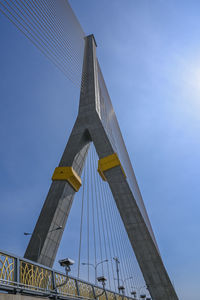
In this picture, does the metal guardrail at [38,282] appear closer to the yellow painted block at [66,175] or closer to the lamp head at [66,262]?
the lamp head at [66,262]

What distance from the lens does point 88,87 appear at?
22.9 meters

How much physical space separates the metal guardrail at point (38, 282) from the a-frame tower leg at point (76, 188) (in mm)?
4107

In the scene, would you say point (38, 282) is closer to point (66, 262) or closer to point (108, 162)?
point (66, 262)

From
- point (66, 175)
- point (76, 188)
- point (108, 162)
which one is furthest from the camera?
point (76, 188)

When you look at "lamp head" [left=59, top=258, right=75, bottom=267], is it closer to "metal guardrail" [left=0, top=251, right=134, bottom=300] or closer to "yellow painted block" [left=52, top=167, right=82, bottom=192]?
"metal guardrail" [left=0, top=251, right=134, bottom=300]

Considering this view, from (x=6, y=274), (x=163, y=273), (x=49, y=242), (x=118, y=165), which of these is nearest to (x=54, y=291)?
(x=6, y=274)

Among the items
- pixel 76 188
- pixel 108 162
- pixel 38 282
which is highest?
pixel 108 162

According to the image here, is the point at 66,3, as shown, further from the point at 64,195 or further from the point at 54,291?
the point at 54,291

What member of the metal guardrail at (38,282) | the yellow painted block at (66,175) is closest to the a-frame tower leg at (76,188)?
the yellow painted block at (66,175)

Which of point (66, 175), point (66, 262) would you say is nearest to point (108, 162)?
point (66, 175)

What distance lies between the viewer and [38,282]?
7.08 meters

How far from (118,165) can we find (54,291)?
12127 mm

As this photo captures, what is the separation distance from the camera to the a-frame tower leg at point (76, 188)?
15.5 meters

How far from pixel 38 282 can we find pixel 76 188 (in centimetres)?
1241
